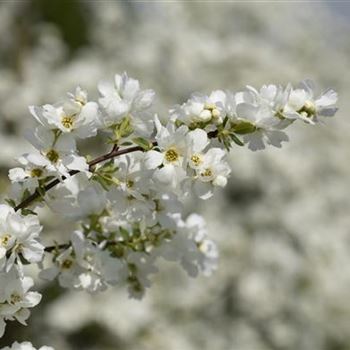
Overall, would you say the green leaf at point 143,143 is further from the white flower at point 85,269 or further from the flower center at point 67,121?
the white flower at point 85,269

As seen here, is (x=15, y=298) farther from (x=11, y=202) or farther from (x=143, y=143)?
(x=143, y=143)

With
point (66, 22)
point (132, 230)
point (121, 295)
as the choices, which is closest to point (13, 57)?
point (66, 22)

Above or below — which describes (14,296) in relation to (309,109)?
below

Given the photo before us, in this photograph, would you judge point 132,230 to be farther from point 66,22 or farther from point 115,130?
point 66,22

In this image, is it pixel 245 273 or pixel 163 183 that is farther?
pixel 245 273

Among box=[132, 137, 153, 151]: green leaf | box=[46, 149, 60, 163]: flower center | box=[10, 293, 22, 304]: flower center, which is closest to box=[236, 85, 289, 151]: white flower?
box=[132, 137, 153, 151]: green leaf

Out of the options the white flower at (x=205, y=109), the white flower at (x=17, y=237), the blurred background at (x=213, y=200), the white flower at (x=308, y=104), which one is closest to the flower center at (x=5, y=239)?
the white flower at (x=17, y=237)

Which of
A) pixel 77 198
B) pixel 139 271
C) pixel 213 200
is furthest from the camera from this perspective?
pixel 213 200

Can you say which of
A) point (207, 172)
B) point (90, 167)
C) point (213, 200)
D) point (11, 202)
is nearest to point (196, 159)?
point (207, 172)
